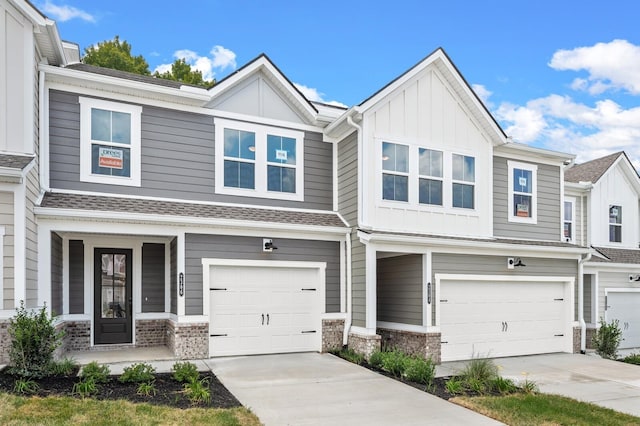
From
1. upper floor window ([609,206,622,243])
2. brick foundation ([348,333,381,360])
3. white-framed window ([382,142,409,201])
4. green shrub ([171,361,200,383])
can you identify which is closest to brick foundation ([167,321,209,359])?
green shrub ([171,361,200,383])

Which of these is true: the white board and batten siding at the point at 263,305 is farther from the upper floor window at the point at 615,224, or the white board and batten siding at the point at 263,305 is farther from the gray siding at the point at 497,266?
the upper floor window at the point at 615,224

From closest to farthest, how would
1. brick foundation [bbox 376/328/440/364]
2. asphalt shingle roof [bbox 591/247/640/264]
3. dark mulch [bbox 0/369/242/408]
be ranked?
dark mulch [bbox 0/369/242/408] < brick foundation [bbox 376/328/440/364] < asphalt shingle roof [bbox 591/247/640/264]

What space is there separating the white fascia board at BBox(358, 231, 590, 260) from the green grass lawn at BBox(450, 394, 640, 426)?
4.08m

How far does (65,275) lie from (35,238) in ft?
6.67

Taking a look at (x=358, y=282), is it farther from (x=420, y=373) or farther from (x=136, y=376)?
(x=136, y=376)

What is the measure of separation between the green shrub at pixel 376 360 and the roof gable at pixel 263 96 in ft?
18.9

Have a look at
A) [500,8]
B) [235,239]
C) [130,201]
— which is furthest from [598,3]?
[130,201]

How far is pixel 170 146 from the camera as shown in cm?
1117

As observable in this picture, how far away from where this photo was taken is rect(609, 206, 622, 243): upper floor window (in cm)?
1755

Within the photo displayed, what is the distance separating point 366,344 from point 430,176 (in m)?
4.43

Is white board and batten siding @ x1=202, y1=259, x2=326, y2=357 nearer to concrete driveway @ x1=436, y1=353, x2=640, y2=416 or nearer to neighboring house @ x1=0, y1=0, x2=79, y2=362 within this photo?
concrete driveway @ x1=436, y1=353, x2=640, y2=416

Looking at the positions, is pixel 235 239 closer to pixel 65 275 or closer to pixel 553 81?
pixel 65 275

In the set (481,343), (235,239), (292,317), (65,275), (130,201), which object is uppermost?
(130,201)

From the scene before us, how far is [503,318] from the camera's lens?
41.8 feet
